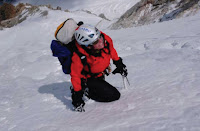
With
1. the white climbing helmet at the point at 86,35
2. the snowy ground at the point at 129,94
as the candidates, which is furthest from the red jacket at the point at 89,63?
the snowy ground at the point at 129,94

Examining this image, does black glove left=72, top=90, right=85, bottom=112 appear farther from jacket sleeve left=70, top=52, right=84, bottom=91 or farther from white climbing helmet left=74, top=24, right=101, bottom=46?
white climbing helmet left=74, top=24, right=101, bottom=46

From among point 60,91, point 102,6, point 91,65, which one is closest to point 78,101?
point 91,65

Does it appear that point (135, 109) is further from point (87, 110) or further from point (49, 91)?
point (49, 91)

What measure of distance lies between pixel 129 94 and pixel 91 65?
816mm

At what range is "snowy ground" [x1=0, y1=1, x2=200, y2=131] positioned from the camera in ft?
9.19

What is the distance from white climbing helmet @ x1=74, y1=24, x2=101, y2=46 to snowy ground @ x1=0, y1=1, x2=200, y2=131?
3.55 ft

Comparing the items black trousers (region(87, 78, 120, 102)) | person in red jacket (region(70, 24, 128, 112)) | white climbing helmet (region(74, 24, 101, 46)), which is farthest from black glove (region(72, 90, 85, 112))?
white climbing helmet (region(74, 24, 101, 46))

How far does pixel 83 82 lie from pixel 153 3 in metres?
10.9

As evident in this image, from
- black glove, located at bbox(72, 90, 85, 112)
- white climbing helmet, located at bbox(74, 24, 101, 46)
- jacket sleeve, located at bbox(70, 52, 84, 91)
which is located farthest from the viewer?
black glove, located at bbox(72, 90, 85, 112)

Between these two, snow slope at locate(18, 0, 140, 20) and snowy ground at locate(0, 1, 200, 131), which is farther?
snow slope at locate(18, 0, 140, 20)

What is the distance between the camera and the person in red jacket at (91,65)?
11.3 feet

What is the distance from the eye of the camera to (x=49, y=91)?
17.2ft

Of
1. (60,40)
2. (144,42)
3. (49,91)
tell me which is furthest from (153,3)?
(60,40)

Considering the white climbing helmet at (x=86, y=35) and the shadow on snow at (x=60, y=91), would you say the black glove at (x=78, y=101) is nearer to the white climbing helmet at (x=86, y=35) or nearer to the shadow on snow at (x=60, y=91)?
the shadow on snow at (x=60, y=91)
